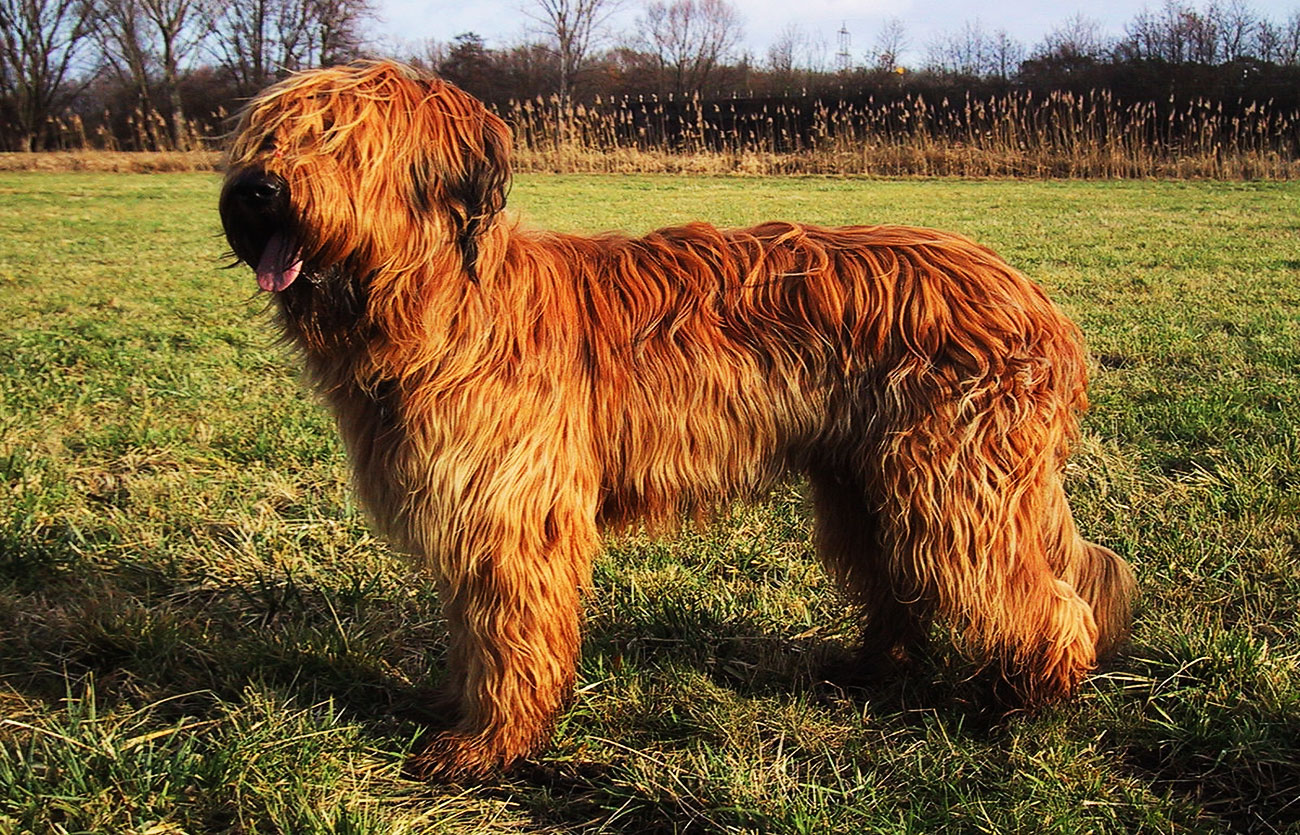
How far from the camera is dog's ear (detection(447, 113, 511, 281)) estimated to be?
7.23ft

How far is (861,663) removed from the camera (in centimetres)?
291

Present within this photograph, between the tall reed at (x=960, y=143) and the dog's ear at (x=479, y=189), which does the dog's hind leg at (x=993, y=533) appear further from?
the tall reed at (x=960, y=143)

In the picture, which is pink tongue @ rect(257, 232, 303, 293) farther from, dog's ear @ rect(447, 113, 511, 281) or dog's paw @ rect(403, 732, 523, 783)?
dog's paw @ rect(403, 732, 523, 783)

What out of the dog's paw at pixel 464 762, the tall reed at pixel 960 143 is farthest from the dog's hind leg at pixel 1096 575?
the tall reed at pixel 960 143

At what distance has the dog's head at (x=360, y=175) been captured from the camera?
77.5 inches

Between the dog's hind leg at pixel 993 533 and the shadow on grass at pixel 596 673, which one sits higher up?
the dog's hind leg at pixel 993 533

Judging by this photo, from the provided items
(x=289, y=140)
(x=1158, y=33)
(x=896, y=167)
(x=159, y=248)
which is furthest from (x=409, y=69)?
(x=1158, y=33)

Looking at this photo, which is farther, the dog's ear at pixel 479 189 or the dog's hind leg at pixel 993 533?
the dog's hind leg at pixel 993 533

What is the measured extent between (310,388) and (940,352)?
5.33 feet

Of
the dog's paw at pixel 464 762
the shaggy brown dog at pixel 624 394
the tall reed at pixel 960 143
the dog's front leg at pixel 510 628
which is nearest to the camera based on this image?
the shaggy brown dog at pixel 624 394

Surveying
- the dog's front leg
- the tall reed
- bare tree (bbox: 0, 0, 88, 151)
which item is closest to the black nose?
the dog's front leg

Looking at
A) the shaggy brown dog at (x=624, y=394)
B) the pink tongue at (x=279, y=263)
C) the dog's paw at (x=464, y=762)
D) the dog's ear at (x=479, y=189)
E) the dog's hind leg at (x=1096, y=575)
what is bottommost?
the dog's paw at (x=464, y=762)

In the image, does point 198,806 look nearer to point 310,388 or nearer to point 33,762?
point 33,762

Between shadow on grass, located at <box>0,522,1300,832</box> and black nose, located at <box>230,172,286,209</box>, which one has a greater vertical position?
black nose, located at <box>230,172,286,209</box>
